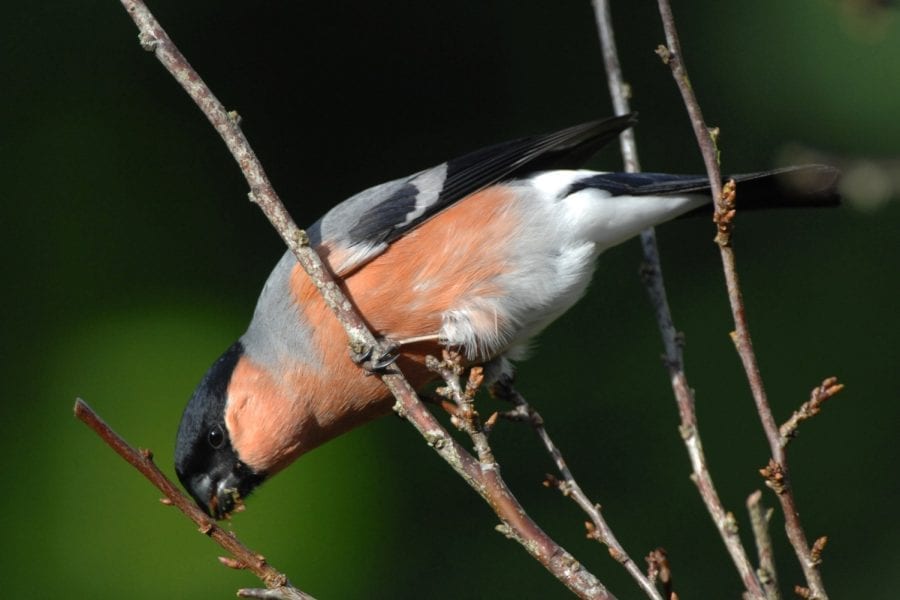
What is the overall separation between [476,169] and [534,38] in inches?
76.5

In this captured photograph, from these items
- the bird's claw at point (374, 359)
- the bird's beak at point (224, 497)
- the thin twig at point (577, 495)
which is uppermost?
the bird's claw at point (374, 359)

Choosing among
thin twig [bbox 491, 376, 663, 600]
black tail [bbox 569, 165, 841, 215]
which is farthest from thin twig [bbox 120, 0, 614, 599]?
black tail [bbox 569, 165, 841, 215]

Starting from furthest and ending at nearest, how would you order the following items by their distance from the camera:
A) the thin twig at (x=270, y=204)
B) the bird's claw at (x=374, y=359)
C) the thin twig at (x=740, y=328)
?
1. the bird's claw at (x=374, y=359)
2. the thin twig at (x=270, y=204)
3. the thin twig at (x=740, y=328)

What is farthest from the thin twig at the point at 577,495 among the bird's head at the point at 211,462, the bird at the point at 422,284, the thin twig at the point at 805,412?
the bird's head at the point at 211,462

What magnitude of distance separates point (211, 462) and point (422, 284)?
24.4 inches

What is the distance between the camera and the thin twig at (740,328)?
1.50m

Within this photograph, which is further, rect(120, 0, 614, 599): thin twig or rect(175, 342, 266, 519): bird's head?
rect(175, 342, 266, 519): bird's head

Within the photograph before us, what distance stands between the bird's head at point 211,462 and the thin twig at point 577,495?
60 centimetres

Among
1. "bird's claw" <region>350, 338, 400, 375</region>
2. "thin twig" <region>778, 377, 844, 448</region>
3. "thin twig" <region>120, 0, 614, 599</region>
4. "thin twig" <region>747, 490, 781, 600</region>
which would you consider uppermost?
"thin twig" <region>120, 0, 614, 599</region>

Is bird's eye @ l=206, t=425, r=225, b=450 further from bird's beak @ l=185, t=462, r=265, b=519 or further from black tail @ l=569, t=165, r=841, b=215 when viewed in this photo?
black tail @ l=569, t=165, r=841, b=215

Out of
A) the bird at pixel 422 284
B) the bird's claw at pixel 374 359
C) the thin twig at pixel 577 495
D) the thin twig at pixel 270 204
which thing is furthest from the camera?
the bird at pixel 422 284

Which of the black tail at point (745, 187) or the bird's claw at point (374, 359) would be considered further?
the black tail at point (745, 187)

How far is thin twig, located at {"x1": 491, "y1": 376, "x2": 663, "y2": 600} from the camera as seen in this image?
169 cm

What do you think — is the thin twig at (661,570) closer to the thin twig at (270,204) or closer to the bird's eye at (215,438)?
the thin twig at (270,204)
